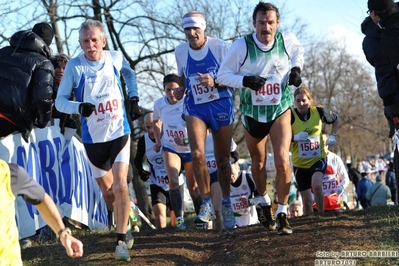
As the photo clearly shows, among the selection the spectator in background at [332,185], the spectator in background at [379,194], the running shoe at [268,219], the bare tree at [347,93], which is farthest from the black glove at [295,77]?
the bare tree at [347,93]

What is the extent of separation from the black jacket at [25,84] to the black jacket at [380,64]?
12.3 feet

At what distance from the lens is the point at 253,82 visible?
774cm

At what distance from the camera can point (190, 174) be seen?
1023 centimetres

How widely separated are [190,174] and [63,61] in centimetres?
227

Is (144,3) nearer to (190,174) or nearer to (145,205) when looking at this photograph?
(145,205)

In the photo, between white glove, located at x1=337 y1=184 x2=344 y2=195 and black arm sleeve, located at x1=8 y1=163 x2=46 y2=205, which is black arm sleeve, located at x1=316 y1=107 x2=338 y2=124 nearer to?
white glove, located at x1=337 y1=184 x2=344 y2=195

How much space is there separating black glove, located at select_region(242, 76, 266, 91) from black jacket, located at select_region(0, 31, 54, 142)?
81.6 inches

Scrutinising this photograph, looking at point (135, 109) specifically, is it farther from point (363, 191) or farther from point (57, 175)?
point (363, 191)

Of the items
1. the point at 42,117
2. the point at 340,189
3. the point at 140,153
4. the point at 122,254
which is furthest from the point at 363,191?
the point at 122,254

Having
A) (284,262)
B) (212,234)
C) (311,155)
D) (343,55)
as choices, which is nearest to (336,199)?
(311,155)

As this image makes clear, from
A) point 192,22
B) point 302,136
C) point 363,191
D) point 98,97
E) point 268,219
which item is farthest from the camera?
point 363,191

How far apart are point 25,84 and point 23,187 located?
12.5 feet

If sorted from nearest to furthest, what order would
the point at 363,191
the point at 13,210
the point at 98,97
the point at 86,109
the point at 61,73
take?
1. the point at 13,210
2. the point at 86,109
3. the point at 98,97
4. the point at 61,73
5. the point at 363,191

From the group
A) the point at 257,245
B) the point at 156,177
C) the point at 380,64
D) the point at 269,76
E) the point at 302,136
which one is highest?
the point at 380,64
